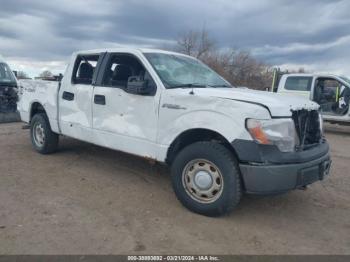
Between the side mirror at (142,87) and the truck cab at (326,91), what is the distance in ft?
30.3

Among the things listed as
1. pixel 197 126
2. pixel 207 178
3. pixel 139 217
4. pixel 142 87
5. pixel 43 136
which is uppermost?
pixel 142 87

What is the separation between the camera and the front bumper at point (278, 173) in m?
4.12

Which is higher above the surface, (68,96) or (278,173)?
(68,96)

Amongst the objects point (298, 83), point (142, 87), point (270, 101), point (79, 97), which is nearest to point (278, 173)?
point (270, 101)

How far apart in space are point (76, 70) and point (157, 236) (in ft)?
12.3

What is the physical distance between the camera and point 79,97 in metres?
6.24

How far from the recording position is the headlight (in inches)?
161

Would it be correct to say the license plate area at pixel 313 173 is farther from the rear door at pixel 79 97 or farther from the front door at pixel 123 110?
the rear door at pixel 79 97

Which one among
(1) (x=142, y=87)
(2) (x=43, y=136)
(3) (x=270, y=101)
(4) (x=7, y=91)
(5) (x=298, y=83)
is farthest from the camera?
(4) (x=7, y=91)

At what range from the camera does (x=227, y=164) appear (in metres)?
4.29

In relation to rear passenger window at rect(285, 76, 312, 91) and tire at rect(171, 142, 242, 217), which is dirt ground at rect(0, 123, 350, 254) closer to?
tire at rect(171, 142, 242, 217)

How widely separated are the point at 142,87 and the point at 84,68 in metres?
2.06

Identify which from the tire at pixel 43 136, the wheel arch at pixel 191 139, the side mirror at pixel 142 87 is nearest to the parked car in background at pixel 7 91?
the tire at pixel 43 136

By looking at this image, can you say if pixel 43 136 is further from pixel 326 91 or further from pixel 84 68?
pixel 326 91
